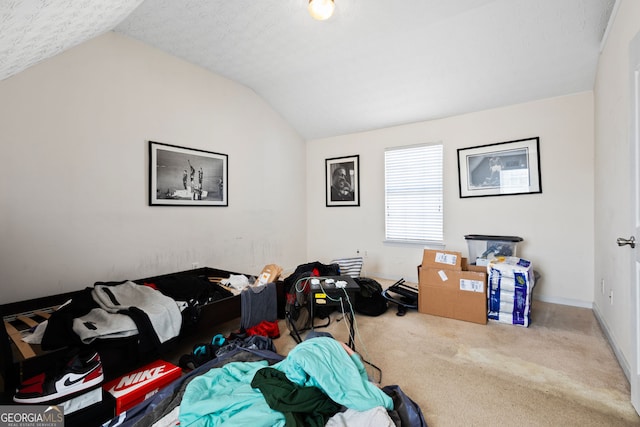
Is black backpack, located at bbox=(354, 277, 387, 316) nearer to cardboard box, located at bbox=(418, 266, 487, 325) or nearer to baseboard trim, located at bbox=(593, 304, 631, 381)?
cardboard box, located at bbox=(418, 266, 487, 325)

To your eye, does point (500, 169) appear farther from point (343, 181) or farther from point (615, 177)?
point (343, 181)

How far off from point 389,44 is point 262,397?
3283mm

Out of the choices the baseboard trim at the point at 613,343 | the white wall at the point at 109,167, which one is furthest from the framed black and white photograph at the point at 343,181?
the baseboard trim at the point at 613,343

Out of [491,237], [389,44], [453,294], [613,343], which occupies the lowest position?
[613,343]

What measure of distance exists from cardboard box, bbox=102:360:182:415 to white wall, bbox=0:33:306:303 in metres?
1.24

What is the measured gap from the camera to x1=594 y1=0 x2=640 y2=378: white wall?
180 cm

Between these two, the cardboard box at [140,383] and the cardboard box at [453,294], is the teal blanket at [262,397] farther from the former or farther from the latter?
the cardboard box at [453,294]

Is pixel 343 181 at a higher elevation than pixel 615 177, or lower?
higher

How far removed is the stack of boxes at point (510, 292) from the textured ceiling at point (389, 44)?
2022 mm

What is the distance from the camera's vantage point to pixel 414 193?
4.09 m

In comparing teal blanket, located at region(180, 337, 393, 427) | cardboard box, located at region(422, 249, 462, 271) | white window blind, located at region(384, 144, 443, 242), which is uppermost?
white window blind, located at region(384, 144, 443, 242)

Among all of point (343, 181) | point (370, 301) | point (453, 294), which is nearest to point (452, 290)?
point (453, 294)

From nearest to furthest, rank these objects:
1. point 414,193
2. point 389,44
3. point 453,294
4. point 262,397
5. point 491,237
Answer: point 262,397, point 453,294, point 389,44, point 491,237, point 414,193

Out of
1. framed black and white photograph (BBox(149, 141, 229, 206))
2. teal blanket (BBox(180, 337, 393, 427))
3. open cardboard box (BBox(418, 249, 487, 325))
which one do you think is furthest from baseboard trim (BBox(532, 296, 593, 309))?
framed black and white photograph (BBox(149, 141, 229, 206))
